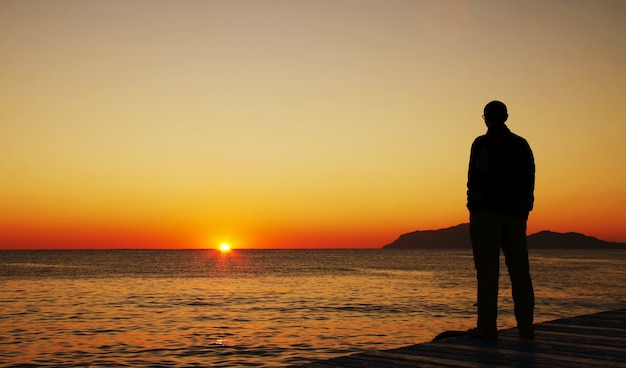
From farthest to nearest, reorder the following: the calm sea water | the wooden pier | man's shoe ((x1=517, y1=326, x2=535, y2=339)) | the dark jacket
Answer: the calm sea water, man's shoe ((x1=517, y1=326, x2=535, y2=339)), the dark jacket, the wooden pier

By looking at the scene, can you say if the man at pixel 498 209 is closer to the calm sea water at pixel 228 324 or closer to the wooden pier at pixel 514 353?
the wooden pier at pixel 514 353

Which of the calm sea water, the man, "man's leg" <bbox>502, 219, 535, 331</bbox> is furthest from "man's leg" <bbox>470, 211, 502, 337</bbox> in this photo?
the calm sea water

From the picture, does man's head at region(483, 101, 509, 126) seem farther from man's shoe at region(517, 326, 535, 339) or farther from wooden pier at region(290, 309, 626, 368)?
wooden pier at region(290, 309, 626, 368)

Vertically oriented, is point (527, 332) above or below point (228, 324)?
above

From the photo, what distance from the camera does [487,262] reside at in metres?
6.98

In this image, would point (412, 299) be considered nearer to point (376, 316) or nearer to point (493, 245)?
point (376, 316)

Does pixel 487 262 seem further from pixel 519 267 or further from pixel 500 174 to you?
pixel 500 174

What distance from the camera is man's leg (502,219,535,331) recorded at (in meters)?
7.00

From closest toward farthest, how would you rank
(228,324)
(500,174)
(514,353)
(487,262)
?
(514,353) < (500,174) < (487,262) < (228,324)

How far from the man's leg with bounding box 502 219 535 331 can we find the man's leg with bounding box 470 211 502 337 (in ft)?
0.47

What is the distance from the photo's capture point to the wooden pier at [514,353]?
5.60 metres

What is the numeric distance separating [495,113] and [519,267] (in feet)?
6.05

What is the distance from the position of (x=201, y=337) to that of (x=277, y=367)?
721 centimetres

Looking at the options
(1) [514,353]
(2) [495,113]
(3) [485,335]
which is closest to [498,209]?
(2) [495,113]
